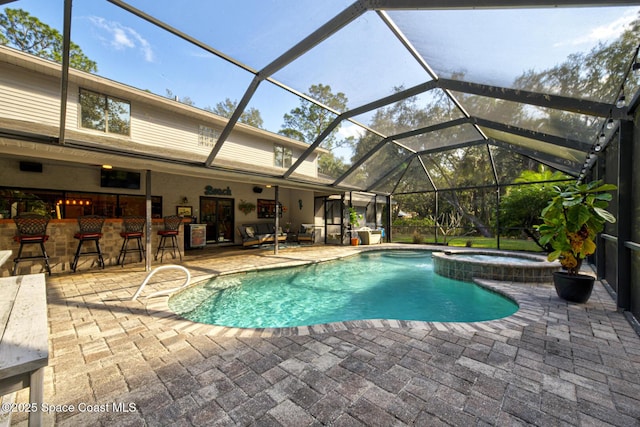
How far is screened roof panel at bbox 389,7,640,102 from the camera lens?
2867 millimetres

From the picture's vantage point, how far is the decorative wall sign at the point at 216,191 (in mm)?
10477

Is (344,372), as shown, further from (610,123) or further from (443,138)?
(443,138)

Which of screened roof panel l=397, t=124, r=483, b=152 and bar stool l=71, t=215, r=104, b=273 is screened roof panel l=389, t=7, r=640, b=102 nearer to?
screened roof panel l=397, t=124, r=483, b=152

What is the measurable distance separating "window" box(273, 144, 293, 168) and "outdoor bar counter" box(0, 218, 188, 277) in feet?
19.4

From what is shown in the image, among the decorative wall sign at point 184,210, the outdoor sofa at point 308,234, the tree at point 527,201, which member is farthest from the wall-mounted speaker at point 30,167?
the tree at point 527,201

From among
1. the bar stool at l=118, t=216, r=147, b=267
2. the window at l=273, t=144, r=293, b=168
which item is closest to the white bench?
the bar stool at l=118, t=216, r=147, b=267

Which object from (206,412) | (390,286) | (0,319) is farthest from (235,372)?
(390,286)

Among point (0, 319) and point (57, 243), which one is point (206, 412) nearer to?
point (0, 319)

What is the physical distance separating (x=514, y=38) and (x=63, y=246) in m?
9.54

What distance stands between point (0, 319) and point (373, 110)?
7.26 m

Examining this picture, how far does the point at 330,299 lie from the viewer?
17.4 ft

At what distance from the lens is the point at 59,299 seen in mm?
3891

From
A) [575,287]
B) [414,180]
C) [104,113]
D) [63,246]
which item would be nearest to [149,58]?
[104,113]

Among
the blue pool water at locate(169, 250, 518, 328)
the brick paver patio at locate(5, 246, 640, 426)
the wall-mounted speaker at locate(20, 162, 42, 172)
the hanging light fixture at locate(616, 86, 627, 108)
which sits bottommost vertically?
the blue pool water at locate(169, 250, 518, 328)
